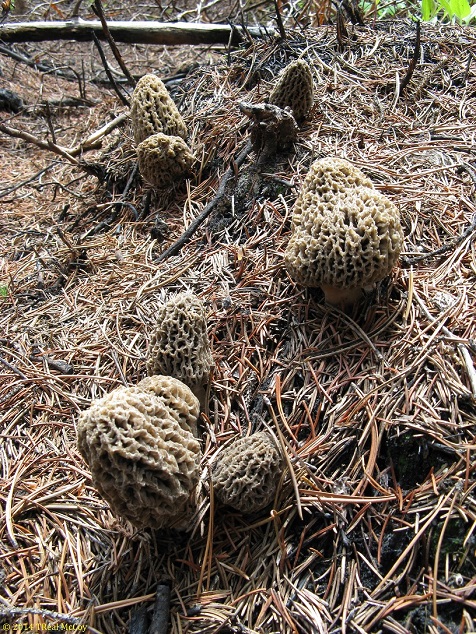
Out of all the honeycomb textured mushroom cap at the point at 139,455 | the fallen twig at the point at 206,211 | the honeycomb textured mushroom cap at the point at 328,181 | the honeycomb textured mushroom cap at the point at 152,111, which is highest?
the honeycomb textured mushroom cap at the point at 152,111

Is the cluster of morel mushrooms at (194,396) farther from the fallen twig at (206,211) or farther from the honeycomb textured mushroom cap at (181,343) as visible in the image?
the fallen twig at (206,211)

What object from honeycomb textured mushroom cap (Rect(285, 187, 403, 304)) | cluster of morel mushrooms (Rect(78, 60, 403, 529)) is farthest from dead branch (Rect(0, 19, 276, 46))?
honeycomb textured mushroom cap (Rect(285, 187, 403, 304))

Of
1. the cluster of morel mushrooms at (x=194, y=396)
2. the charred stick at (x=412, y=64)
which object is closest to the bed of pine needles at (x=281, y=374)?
the charred stick at (x=412, y=64)

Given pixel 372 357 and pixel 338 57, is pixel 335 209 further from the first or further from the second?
pixel 338 57

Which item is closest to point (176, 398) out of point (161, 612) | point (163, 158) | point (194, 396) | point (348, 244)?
point (194, 396)

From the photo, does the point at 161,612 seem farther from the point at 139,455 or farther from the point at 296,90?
the point at 296,90

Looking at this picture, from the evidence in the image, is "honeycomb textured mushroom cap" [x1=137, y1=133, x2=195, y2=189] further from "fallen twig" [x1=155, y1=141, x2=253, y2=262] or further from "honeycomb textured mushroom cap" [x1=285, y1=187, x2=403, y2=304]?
"honeycomb textured mushroom cap" [x1=285, y1=187, x2=403, y2=304]

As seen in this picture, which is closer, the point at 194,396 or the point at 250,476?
the point at 250,476
